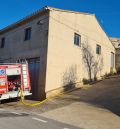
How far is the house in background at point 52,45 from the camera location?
18969 millimetres

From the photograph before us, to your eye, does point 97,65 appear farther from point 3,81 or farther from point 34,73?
point 3,81

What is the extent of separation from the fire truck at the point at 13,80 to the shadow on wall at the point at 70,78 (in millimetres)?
4488

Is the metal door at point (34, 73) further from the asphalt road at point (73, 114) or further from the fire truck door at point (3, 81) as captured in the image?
the fire truck door at point (3, 81)

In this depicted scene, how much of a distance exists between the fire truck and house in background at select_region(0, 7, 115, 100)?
1987 mm

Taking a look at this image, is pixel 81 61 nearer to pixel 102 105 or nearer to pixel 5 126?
pixel 102 105

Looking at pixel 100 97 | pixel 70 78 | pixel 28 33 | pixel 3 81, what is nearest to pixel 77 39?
pixel 70 78

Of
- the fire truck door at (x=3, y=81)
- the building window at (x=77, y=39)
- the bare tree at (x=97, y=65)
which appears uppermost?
the building window at (x=77, y=39)

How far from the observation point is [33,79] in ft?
65.0

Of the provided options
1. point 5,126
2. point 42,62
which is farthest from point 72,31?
point 5,126

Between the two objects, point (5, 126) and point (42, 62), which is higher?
point (42, 62)

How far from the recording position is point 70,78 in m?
21.4

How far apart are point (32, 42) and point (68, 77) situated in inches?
175

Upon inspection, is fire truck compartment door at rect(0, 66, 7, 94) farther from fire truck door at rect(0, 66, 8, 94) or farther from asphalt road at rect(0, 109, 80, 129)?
asphalt road at rect(0, 109, 80, 129)

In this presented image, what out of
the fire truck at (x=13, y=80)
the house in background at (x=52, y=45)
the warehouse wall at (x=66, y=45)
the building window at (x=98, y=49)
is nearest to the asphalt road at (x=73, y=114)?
the fire truck at (x=13, y=80)
